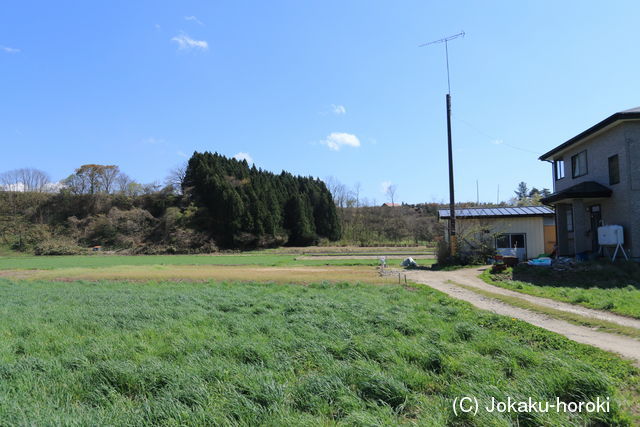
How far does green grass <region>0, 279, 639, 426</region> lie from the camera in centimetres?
388

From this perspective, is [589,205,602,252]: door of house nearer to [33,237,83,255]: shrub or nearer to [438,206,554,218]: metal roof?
[438,206,554,218]: metal roof

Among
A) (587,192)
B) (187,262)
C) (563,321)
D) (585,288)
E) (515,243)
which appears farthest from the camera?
(187,262)

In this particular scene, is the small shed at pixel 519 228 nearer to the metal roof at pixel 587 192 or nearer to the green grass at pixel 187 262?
the green grass at pixel 187 262

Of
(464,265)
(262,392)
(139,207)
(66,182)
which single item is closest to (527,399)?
(262,392)

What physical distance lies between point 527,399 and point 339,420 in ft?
6.56

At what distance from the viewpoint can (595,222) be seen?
73.3 feet

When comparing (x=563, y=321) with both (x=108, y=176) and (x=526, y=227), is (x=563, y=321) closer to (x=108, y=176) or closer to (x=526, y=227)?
(x=526, y=227)

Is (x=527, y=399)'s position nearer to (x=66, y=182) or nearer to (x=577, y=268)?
(x=577, y=268)

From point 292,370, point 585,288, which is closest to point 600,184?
point 585,288

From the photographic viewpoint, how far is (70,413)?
3936 mm

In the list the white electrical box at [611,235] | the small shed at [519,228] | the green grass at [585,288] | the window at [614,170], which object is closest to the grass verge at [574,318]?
the green grass at [585,288]

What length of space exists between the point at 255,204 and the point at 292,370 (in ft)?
203

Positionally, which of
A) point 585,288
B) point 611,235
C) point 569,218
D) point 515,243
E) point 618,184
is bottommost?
point 585,288

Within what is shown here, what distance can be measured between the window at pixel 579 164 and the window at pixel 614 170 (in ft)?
8.91
